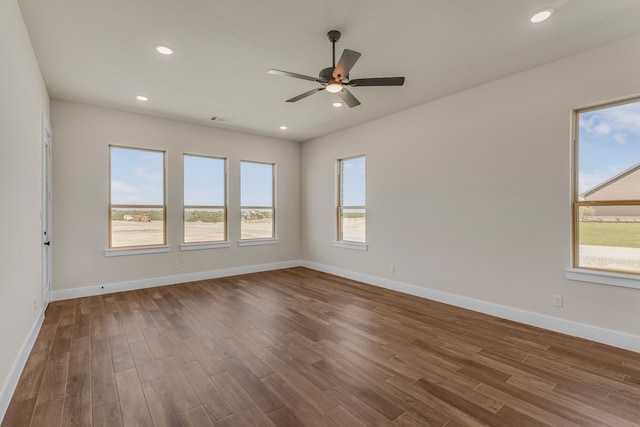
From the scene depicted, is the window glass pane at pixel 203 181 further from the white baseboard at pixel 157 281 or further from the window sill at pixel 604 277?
the window sill at pixel 604 277

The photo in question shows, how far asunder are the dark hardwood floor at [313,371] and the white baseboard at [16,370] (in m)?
0.06

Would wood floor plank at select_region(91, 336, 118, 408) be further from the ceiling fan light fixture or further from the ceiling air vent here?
the ceiling air vent

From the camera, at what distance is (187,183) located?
559cm

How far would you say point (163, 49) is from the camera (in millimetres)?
3016

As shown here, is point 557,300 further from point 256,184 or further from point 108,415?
point 256,184

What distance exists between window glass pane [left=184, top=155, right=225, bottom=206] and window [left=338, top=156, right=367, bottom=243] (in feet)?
7.91

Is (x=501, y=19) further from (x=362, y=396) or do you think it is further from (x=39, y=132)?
(x=39, y=132)

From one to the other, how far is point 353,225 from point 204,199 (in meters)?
2.94

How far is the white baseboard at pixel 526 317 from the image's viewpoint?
9.46ft

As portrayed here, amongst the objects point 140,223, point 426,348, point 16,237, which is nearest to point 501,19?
point 426,348

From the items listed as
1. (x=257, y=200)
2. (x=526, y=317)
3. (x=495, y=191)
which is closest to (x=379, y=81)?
(x=495, y=191)

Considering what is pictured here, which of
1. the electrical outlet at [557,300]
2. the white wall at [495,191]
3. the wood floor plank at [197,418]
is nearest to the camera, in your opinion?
the wood floor plank at [197,418]

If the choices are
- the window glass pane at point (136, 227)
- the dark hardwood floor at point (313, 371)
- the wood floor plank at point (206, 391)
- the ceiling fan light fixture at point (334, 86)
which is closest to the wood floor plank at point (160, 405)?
the dark hardwood floor at point (313, 371)

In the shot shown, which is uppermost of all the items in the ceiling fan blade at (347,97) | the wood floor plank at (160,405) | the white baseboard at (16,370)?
the ceiling fan blade at (347,97)
